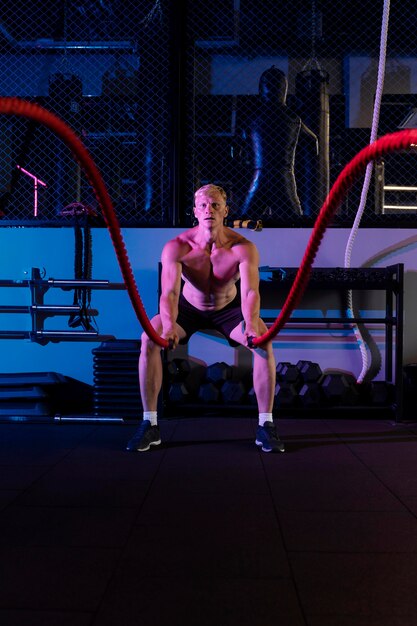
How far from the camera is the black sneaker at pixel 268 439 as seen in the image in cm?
304

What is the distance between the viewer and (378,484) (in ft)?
7.93

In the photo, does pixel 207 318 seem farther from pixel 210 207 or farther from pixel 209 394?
pixel 209 394

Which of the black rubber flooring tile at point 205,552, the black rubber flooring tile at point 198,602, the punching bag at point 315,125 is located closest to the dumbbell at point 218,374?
the punching bag at point 315,125

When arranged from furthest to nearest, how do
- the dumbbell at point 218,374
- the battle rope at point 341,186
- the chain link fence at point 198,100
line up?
the chain link fence at point 198,100 < the dumbbell at point 218,374 < the battle rope at point 341,186

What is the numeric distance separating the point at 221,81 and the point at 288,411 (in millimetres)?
4083

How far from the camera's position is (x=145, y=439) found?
3.10m

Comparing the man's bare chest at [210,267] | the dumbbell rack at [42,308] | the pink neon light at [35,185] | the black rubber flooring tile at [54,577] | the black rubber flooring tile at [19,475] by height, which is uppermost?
the pink neon light at [35,185]

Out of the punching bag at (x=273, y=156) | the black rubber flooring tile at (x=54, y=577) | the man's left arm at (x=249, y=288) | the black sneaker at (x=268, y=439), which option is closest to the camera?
the black rubber flooring tile at (x=54, y=577)

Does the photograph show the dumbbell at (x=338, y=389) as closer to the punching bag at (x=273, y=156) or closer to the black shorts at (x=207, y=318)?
the black shorts at (x=207, y=318)

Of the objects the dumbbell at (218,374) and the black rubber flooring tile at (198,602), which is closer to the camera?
the black rubber flooring tile at (198,602)

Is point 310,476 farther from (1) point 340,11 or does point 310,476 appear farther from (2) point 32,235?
(1) point 340,11

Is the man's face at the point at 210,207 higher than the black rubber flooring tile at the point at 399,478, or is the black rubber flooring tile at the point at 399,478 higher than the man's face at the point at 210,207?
the man's face at the point at 210,207

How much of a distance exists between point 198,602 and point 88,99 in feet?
18.2

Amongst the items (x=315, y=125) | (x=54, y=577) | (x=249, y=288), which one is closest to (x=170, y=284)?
(x=249, y=288)
